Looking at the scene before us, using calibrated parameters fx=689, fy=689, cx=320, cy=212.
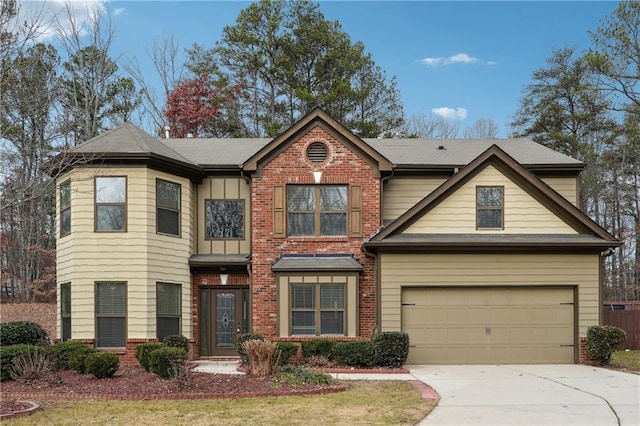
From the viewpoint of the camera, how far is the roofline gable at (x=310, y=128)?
1933 centimetres

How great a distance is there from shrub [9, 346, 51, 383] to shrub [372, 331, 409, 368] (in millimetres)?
7469

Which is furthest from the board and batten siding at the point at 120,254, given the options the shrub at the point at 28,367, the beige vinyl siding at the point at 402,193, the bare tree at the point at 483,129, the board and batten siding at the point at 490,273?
the bare tree at the point at 483,129

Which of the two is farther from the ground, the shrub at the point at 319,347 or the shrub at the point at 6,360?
the shrub at the point at 6,360

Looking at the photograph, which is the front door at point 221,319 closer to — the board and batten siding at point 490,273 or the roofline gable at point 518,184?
the board and batten siding at point 490,273

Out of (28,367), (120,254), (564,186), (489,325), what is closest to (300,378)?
(28,367)

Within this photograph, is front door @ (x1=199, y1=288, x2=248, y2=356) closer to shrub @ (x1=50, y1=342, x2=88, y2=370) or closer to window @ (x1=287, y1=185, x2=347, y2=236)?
window @ (x1=287, y1=185, x2=347, y2=236)

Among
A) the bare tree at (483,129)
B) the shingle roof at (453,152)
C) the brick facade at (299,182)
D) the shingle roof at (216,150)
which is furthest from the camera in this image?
the bare tree at (483,129)

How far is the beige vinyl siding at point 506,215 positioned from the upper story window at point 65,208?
9501 mm

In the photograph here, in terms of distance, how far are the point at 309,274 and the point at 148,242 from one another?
14.4ft

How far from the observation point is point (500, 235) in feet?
59.8

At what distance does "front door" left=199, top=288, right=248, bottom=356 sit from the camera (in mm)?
20062

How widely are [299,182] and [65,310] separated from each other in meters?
7.33

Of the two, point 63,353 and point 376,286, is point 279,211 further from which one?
point 63,353

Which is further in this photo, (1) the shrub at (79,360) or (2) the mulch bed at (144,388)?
(1) the shrub at (79,360)
